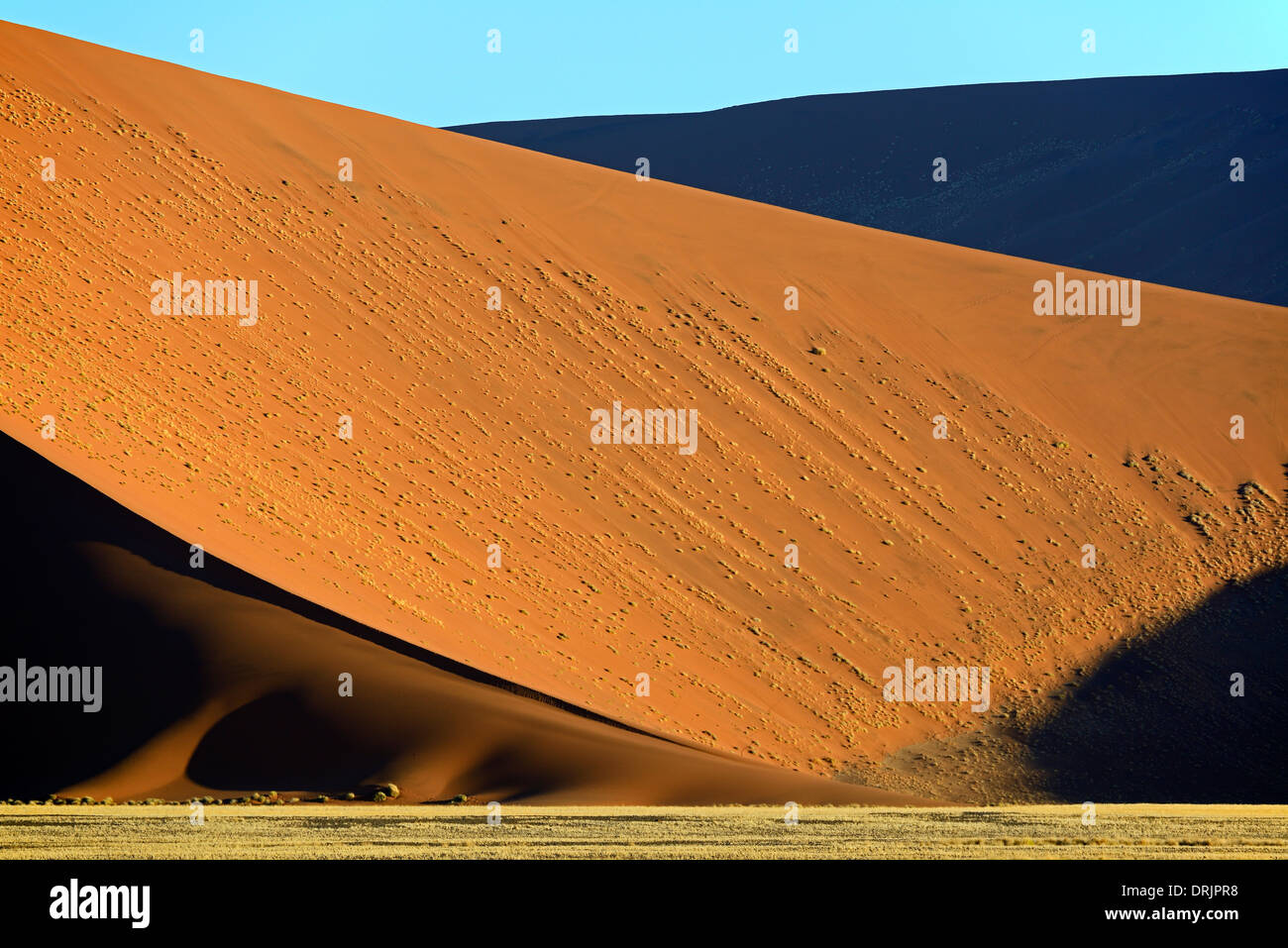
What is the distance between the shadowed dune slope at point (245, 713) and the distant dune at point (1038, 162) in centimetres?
6159

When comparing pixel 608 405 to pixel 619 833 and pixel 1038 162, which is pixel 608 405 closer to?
pixel 619 833

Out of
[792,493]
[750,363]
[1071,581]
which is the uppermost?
[750,363]

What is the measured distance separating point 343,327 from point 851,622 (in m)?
13.2

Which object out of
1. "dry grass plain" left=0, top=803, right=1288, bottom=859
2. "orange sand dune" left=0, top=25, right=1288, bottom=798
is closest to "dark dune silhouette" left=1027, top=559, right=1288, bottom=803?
"orange sand dune" left=0, top=25, right=1288, bottom=798

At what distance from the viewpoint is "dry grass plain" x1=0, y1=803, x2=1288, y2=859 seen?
36.4ft

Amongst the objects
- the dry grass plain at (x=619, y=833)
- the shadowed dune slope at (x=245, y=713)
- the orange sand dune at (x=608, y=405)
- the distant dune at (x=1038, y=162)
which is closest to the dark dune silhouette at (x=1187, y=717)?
the orange sand dune at (x=608, y=405)

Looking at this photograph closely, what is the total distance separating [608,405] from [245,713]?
47.7ft

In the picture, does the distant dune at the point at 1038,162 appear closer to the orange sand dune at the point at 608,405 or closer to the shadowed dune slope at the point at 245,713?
the orange sand dune at the point at 608,405

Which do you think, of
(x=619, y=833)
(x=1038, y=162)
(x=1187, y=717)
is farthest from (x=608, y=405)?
(x=1038, y=162)

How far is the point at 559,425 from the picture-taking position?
30.8m

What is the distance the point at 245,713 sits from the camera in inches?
755

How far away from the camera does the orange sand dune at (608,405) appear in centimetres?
2416
